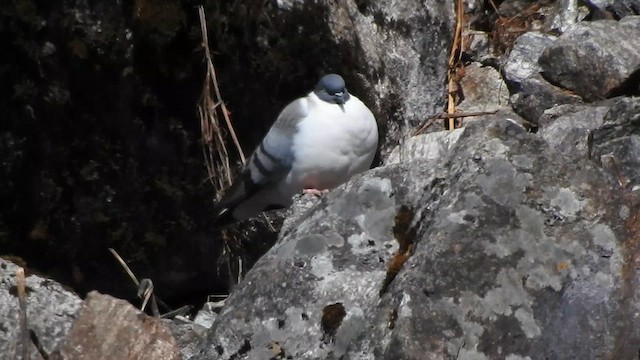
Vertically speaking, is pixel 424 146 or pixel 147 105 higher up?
pixel 147 105

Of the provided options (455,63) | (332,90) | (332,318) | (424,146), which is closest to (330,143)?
(332,90)


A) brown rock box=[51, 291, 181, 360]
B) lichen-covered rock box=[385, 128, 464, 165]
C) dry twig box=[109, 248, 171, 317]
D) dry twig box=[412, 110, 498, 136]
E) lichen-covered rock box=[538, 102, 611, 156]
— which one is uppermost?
lichen-covered rock box=[538, 102, 611, 156]

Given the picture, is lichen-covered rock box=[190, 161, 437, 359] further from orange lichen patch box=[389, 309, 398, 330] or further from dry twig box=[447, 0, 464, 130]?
dry twig box=[447, 0, 464, 130]

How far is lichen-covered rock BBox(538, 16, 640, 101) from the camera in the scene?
5.59 m

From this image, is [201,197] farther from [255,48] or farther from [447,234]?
[447,234]

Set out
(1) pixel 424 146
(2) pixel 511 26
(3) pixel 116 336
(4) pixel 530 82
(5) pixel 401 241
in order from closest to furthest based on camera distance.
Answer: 1. (5) pixel 401 241
2. (3) pixel 116 336
3. (1) pixel 424 146
4. (4) pixel 530 82
5. (2) pixel 511 26

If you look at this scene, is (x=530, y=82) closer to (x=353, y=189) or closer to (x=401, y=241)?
(x=353, y=189)

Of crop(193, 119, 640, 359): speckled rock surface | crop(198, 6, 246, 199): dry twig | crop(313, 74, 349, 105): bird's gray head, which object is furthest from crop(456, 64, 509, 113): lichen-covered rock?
crop(193, 119, 640, 359): speckled rock surface

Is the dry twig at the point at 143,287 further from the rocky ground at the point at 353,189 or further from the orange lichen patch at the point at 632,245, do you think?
the orange lichen patch at the point at 632,245

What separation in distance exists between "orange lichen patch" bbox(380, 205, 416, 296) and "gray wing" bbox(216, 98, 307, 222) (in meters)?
2.00

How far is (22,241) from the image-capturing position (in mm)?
5473

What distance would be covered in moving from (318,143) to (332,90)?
27 centimetres

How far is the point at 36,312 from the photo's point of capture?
15.0 feet

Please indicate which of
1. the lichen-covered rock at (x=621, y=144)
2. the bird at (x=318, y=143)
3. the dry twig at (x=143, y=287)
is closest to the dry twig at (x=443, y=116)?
the bird at (x=318, y=143)
